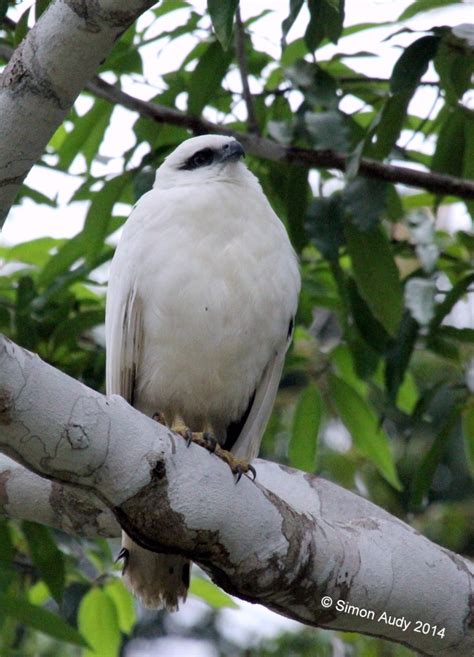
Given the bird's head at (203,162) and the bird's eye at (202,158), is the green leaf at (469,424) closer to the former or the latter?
the bird's head at (203,162)

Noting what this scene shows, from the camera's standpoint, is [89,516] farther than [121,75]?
No

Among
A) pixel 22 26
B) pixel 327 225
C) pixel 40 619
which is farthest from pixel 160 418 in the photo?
pixel 22 26

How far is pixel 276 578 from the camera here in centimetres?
329

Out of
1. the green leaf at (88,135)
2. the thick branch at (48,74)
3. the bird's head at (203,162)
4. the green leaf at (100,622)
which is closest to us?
the thick branch at (48,74)

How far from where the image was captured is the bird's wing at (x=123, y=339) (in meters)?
4.32

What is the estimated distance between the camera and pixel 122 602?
5117 mm

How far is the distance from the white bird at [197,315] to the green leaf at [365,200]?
0.31 m

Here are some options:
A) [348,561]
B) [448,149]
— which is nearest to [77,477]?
[348,561]

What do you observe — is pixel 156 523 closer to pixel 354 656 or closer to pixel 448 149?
pixel 448 149

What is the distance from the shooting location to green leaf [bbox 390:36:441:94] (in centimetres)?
401

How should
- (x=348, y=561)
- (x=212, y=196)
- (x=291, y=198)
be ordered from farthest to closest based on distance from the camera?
(x=291, y=198)
(x=212, y=196)
(x=348, y=561)

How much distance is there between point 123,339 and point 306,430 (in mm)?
1244

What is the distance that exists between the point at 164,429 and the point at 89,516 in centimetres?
109

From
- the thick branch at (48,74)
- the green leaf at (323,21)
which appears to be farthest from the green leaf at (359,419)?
the thick branch at (48,74)
